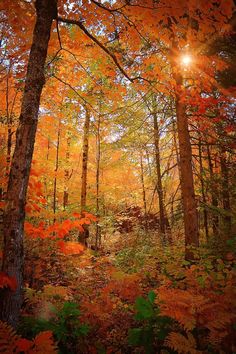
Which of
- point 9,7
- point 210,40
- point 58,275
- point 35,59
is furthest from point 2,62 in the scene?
point 58,275

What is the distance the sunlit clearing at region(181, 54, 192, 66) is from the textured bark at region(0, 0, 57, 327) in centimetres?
356

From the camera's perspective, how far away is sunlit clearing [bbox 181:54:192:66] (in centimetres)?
626

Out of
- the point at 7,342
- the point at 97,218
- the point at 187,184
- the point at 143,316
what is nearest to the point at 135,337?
the point at 143,316

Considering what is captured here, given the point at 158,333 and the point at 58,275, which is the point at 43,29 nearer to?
the point at 158,333

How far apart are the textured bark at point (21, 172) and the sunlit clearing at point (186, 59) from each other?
3564mm

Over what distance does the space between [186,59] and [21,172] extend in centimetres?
518

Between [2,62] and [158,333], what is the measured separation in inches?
358

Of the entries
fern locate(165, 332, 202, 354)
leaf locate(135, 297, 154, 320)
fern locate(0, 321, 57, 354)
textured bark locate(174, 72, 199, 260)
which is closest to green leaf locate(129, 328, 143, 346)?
leaf locate(135, 297, 154, 320)

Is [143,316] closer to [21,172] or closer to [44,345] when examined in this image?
[44,345]

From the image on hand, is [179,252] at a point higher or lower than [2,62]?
lower

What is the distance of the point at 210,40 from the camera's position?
20.4 ft

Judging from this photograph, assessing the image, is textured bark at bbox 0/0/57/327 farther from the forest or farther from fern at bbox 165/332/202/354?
fern at bbox 165/332/202/354

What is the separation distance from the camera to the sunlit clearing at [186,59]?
246 inches

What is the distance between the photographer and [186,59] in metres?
6.36
